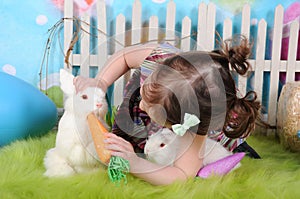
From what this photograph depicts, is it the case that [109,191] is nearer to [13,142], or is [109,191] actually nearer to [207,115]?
[207,115]

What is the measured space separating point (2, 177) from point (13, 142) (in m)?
0.36

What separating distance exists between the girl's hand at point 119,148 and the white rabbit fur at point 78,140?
65 mm

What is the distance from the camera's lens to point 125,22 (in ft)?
6.04

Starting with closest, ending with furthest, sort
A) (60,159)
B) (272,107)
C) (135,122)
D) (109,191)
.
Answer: (109,191) → (60,159) → (135,122) → (272,107)

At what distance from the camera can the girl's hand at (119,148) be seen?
0.92 m

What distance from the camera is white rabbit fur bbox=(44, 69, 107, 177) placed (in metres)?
0.98

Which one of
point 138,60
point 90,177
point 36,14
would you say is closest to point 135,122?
point 138,60

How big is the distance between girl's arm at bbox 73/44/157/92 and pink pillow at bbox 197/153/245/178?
1.15 feet

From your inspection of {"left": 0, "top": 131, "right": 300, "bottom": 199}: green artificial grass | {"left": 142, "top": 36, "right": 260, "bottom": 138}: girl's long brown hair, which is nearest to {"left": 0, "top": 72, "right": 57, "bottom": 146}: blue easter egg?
{"left": 0, "top": 131, "right": 300, "bottom": 199}: green artificial grass

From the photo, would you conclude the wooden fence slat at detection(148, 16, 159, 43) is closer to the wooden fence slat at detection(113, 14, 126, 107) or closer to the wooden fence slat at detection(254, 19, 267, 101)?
the wooden fence slat at detection(113, 14, 126, 107)

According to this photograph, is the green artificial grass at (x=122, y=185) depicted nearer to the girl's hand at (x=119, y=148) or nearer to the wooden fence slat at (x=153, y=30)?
the girl's hand at (x=119, y=148)

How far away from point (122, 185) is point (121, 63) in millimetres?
418

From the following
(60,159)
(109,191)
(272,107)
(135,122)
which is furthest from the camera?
(272,107)

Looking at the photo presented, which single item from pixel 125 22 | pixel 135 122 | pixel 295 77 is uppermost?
pixel 125 22
